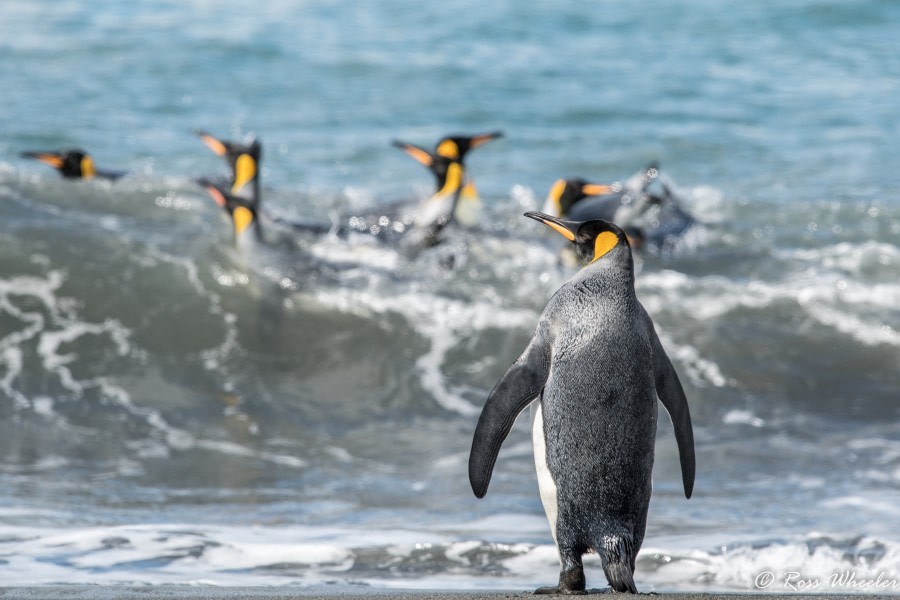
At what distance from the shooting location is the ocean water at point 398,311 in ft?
13.5

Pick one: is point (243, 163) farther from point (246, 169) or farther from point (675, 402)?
point (675, 402)

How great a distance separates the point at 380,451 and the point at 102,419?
1.30 metres

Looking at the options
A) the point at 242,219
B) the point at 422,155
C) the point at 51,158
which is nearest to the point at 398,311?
the point at 242,219

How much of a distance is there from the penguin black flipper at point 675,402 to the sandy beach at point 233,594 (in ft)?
1.13

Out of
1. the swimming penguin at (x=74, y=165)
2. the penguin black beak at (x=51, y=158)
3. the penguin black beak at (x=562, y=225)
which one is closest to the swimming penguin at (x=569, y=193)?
the swimming penguin at (x=74, y=165)

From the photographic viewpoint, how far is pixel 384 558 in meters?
3.91

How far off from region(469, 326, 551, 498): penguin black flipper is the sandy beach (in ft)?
1.01

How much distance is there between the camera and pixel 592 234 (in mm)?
3260

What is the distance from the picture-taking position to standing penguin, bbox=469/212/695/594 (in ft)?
Result: 10.2

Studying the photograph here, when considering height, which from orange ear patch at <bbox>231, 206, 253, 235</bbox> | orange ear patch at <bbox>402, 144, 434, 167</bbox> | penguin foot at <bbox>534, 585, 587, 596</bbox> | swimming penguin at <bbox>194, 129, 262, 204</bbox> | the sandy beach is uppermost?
orange ear patch at <bbox>402, 144, 434, 167</bbox>

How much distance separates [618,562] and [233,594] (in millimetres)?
962

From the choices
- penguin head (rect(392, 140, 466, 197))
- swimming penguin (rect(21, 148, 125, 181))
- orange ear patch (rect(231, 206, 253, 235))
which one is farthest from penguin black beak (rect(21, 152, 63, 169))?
penguin head (rect(392, 140, 466, 197))

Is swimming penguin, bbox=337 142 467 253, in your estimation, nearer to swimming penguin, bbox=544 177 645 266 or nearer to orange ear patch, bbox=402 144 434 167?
orange ear patch, bbox=402 144 434 167

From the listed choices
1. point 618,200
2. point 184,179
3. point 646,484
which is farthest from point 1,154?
point 646,484
